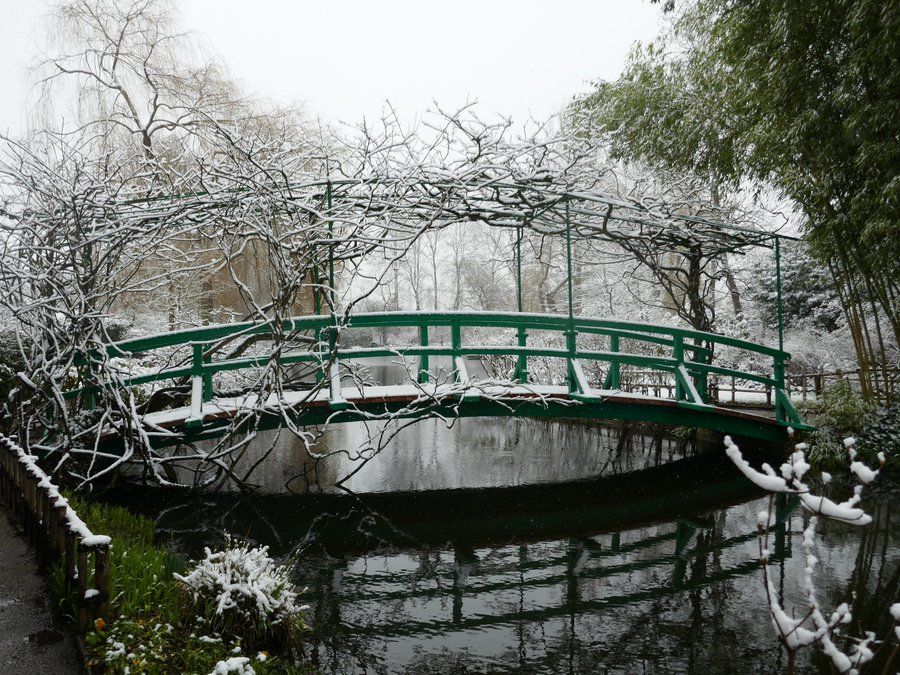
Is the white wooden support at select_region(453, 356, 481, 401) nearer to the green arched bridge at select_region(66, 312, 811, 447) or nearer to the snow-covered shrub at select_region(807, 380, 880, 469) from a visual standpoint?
the green arched bridge at select_region(66, 312, 811, 447)

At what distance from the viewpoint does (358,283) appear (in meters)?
21.4

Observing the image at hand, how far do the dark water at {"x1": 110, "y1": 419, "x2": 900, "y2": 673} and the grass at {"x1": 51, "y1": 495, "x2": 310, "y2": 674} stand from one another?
1.62 feet

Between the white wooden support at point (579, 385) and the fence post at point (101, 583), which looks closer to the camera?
the fence post at point (101, 583)

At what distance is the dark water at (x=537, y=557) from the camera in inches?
143

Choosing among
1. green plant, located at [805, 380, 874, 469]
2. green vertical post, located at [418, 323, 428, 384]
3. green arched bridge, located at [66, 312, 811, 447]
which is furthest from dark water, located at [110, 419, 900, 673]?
green vertical post, located at [418, 323, 428, 384]

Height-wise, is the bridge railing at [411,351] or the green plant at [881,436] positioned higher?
the bridge railing at [411,351]

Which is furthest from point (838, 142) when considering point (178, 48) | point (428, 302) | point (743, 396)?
point (428, 302)

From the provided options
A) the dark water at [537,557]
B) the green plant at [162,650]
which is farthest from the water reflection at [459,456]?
the green plant at [162,650]

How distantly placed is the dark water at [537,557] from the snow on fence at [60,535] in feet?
3.23

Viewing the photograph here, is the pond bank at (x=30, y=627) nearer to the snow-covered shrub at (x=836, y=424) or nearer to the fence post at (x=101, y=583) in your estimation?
the fence post at (x=101, y=583)

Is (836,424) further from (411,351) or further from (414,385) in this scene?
(411,351)

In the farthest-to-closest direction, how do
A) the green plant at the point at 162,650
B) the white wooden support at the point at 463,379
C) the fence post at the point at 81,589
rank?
the white wooden support at the point at 463,379
the fence post at the point at 81,589
the green plant at the point at 162,650

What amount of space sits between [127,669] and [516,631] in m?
2.13

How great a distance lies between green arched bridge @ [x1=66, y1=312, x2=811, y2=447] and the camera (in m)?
5.87
